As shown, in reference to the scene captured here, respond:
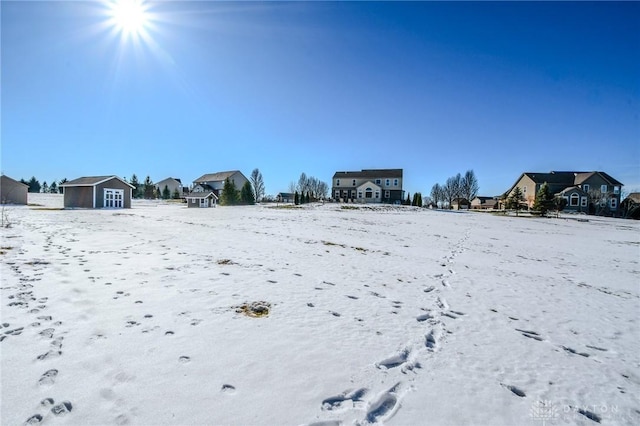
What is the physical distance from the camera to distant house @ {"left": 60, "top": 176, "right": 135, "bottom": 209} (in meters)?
33.0

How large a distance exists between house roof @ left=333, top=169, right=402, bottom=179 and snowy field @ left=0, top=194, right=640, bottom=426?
179 feet

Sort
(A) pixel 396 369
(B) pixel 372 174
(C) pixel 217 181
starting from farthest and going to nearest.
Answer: (C) pixel 217 181, (B) pixel 372 174, (A) pixel 396 369

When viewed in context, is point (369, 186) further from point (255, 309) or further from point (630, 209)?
point (255, 309)

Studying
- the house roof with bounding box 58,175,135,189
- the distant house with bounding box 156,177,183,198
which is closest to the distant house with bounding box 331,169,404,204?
the house roof with bounding box 58,175,135,189

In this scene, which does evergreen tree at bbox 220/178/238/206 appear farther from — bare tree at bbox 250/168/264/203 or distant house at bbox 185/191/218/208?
bare tree at bbox 250/168/264/203

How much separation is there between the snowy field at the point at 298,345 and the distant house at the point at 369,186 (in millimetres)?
52036

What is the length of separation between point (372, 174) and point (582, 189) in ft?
130

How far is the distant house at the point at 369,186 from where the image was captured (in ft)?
194

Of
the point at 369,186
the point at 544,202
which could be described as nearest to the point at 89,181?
the point at 369,186

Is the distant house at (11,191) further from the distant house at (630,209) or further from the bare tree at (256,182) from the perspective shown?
the distant house at (630,209)

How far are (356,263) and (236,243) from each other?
4889 mm

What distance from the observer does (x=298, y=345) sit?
3.66 meters

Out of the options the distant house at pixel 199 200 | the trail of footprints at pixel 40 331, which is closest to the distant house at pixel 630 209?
the trail of footprints at pixel 40 331

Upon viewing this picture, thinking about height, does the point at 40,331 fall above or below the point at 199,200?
below
